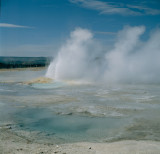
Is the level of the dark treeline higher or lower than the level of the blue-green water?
higher

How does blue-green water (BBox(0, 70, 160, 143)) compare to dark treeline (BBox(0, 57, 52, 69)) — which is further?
dark treeline (BBox(0, 57, 52, 69))

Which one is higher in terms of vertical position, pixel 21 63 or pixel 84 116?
pixel 21 63

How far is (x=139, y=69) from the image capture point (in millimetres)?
23250

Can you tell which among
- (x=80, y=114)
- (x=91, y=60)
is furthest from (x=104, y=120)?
(x=91, y=60)

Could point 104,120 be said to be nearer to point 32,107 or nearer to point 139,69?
point 32,107

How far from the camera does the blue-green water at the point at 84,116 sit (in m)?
6.89

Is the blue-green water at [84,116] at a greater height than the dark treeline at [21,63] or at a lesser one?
Answer: lesser

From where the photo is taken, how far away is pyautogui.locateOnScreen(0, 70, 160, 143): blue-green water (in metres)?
6.89

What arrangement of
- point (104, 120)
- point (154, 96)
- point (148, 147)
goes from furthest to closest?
point (154, 96)
point (104, 120)
point (148, 147)

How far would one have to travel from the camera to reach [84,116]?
28.7 ft

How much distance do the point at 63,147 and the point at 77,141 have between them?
1.92ft

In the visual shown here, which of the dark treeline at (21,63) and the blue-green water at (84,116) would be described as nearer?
the blue-green water at (84,116)

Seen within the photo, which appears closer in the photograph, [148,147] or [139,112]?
[148,147]

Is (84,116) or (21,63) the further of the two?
(21,63)
